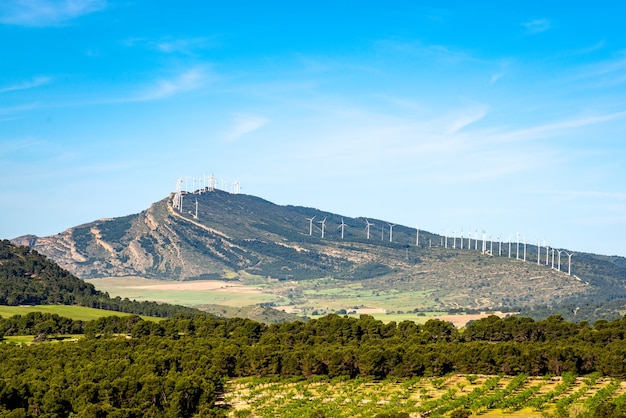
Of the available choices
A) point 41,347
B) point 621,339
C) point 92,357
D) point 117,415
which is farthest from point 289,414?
point 621,339

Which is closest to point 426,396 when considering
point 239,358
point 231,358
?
point 239,358

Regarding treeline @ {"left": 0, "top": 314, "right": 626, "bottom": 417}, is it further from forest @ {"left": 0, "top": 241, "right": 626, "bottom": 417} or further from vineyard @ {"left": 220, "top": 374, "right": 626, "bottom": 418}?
vineyard @ {"left": 220, "top": 374, "right": 626, "bottom": 418}

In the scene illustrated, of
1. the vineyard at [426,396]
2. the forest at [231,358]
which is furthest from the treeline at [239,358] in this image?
the vineyard at [426,396]

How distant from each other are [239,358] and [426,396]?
1427 inches

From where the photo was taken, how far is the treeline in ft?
342

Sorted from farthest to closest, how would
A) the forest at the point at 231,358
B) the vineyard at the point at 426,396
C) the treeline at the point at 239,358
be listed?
1. the treeline at the point at 239,358
2. the forest at the point at 231,358
3. the vineyard at the point at 426,396

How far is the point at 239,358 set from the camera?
458 ft

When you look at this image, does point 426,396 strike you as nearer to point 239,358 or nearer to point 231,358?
point 239,358

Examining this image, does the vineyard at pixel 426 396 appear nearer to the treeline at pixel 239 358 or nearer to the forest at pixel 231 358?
the forest at pixel 231 358

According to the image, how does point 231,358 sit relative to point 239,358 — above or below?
below

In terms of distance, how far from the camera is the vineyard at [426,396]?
10148 centimetres

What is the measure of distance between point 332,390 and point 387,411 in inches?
820

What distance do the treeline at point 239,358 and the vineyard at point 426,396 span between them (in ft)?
11.1

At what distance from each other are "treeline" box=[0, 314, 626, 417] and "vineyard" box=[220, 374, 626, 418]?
11.1ft
